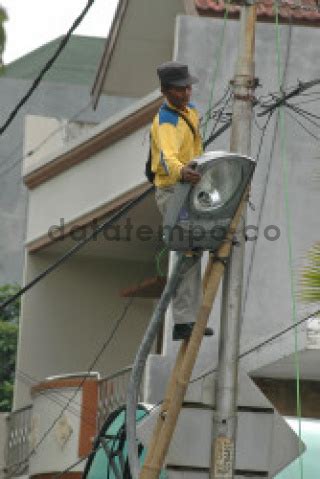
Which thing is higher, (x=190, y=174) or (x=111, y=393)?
(x=190, y=174)

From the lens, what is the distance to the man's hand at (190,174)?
34.0 feet

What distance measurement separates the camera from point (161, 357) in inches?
773

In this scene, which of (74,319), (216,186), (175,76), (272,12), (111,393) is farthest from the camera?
(74,319)

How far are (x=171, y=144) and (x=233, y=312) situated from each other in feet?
3.69

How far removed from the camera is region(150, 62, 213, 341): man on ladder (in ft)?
35.7

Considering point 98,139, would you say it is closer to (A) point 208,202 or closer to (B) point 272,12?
(B) point 272,12

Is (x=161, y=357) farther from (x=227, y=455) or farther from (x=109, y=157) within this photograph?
(x=227, y=455)

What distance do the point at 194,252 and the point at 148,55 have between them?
15461 millimetres

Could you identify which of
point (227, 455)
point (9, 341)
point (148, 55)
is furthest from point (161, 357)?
point (9, 341)

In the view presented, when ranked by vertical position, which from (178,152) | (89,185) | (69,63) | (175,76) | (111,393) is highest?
(69,63)

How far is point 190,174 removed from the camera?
34.0 feet

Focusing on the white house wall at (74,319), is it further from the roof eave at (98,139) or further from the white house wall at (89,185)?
the roof eave at (98,139)

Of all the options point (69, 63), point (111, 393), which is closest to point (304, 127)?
point (111, 393)

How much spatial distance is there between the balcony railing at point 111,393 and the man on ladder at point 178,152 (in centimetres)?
940
